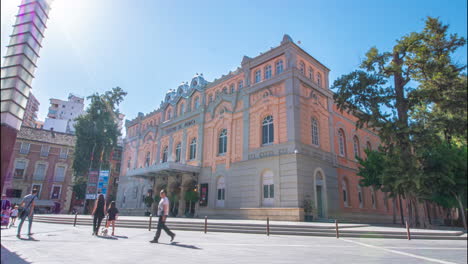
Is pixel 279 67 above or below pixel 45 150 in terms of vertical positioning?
above

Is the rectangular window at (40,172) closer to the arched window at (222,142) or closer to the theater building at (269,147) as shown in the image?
the theater building at (269,147)

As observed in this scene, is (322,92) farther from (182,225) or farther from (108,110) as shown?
(108,110)

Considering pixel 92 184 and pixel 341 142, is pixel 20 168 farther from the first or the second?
pixel 341 142

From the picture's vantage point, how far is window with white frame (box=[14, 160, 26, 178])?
38.5 meters

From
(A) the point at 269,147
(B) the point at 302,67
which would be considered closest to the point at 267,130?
(A) the point at 269,147

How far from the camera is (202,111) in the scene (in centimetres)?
2836

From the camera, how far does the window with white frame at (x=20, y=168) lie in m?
38.5

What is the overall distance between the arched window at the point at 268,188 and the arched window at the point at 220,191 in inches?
172

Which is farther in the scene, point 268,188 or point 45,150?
point 45,150

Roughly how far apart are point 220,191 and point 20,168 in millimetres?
32501

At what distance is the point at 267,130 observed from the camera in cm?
2241

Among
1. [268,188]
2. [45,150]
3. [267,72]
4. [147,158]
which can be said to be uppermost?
[267,72]

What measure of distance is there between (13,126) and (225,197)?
2194 cm

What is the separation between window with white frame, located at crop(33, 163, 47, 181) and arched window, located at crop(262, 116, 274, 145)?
3587 centimetres
